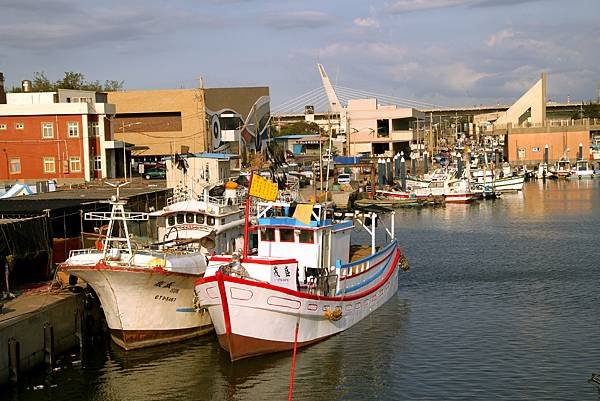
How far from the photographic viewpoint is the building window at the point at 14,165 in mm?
58406

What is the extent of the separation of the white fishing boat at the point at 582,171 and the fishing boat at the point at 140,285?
93435mm

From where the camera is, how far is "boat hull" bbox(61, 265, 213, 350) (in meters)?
24.8

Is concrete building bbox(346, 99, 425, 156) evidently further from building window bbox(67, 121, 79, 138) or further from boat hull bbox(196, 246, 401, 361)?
boat hull bbox(196, 246, 401, 361)

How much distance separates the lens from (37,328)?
77.2ft

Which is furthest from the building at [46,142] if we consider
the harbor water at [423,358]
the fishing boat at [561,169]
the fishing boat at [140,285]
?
the fishing boat at [561,169]

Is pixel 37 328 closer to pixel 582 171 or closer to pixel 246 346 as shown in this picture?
pixel 246 346

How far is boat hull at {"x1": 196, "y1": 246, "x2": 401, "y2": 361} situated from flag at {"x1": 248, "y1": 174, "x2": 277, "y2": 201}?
316 centimetres

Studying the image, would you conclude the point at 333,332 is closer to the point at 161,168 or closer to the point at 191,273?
the point at 191,273

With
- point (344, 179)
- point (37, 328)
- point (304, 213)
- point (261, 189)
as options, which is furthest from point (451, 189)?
point (37, 328)

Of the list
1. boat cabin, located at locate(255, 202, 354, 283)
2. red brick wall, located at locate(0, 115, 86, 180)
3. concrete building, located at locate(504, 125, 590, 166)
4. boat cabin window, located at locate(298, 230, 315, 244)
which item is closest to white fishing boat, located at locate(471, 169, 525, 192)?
concrete building, located at locate(504, 125, 590, 166)

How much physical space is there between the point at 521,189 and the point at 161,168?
4191 cm

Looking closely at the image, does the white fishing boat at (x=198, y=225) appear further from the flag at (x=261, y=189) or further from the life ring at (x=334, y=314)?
the life ring at (x=334, y=314)

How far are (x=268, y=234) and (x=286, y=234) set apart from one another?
64cm

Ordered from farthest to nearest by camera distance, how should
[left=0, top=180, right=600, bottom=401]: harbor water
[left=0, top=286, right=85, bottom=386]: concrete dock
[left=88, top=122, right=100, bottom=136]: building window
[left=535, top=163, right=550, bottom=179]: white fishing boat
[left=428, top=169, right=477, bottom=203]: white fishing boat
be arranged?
[left=535, top=163, right=550, bottom=179]: white fishing boat, [left=428, top=169, right=477, bottom=203]: white fishing boat, [left=88, top=122, right=100, bottom=136]: building window, [left=0, top=180, right=600, bottom=401]: harbor water, [left=0, top=286, right=85, bottom=386]: concrete dock
